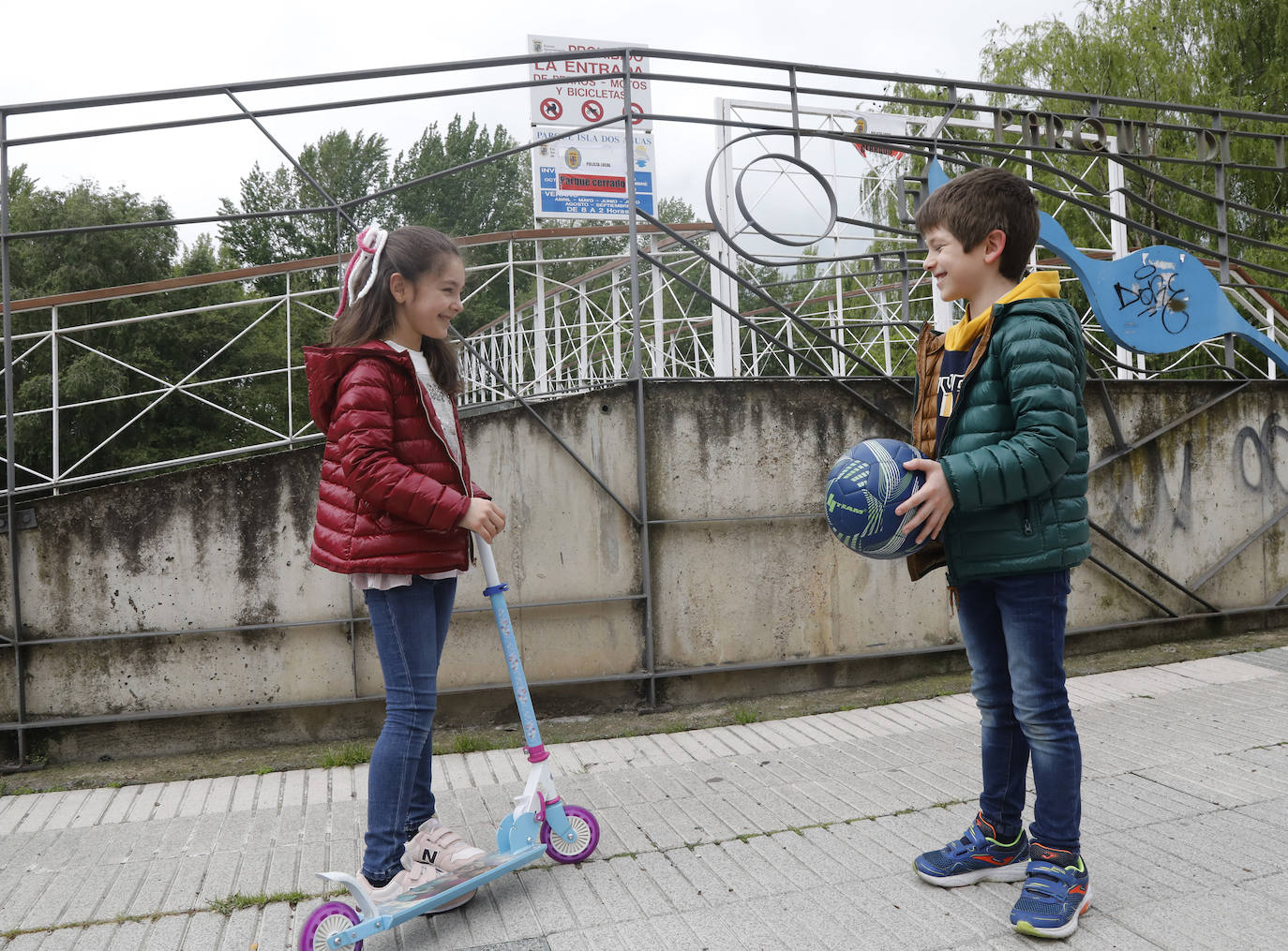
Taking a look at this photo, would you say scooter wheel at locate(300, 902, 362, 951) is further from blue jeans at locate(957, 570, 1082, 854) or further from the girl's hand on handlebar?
blue jeans at locate(957, 570, 1082, 854)

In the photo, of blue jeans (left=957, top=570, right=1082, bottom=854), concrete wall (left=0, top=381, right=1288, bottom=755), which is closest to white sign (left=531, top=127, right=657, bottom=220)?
concrete wall (left=0, top=381, right=1288, bottom=755)

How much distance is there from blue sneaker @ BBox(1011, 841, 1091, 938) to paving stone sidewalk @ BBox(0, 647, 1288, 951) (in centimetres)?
5

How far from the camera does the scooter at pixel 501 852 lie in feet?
8.26

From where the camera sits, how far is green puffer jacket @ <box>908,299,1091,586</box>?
2.55 meters

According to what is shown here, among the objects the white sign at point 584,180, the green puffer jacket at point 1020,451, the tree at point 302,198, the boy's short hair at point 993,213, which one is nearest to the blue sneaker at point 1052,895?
the green puffer jacket at point 1020,451

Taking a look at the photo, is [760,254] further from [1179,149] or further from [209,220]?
[1179,149]

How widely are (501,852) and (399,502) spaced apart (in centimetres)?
109

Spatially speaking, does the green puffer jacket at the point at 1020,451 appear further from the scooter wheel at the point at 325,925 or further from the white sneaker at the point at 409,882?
the scooter wheel at the point at 325,925

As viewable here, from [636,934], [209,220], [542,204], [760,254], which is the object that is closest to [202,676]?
[209,220]

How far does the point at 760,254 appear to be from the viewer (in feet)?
19.2

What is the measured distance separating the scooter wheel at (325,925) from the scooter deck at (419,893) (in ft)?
0.11

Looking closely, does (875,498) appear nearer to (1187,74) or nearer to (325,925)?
(325,925)

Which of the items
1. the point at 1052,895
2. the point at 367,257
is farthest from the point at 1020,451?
the point at 367,257

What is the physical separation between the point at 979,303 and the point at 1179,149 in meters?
17.5
